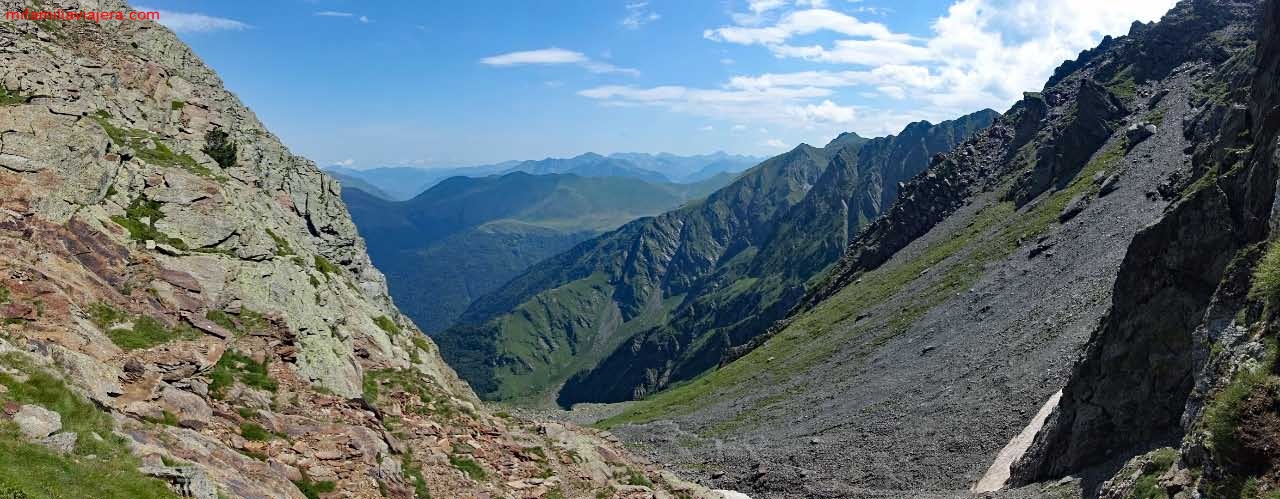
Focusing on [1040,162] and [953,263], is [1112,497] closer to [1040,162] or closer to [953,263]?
[953,263]

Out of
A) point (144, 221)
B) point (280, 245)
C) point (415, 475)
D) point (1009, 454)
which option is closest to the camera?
point (415, 475)

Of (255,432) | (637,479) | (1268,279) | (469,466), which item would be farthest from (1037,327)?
(255,432)

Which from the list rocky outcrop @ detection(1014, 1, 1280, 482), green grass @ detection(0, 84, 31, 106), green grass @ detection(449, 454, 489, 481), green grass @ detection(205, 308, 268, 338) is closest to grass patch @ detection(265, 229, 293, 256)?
green grass @ detection(205, 308, 268, 338)

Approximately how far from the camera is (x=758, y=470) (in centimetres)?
7175

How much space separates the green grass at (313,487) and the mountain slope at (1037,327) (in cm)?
2841

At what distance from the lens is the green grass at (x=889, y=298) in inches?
5138

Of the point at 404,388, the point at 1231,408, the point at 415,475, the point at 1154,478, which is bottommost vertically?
the point at 415,475

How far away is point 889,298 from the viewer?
493 ft

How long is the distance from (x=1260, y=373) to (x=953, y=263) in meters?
135

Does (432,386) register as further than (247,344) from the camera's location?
Yes

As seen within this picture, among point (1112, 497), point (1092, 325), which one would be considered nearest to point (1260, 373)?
point (1112, 497)

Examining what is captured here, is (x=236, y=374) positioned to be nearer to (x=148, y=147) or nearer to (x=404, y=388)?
(x=404, y=388)

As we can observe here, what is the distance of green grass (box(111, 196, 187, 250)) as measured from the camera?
3344cm

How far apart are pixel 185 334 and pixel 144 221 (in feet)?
33.2
